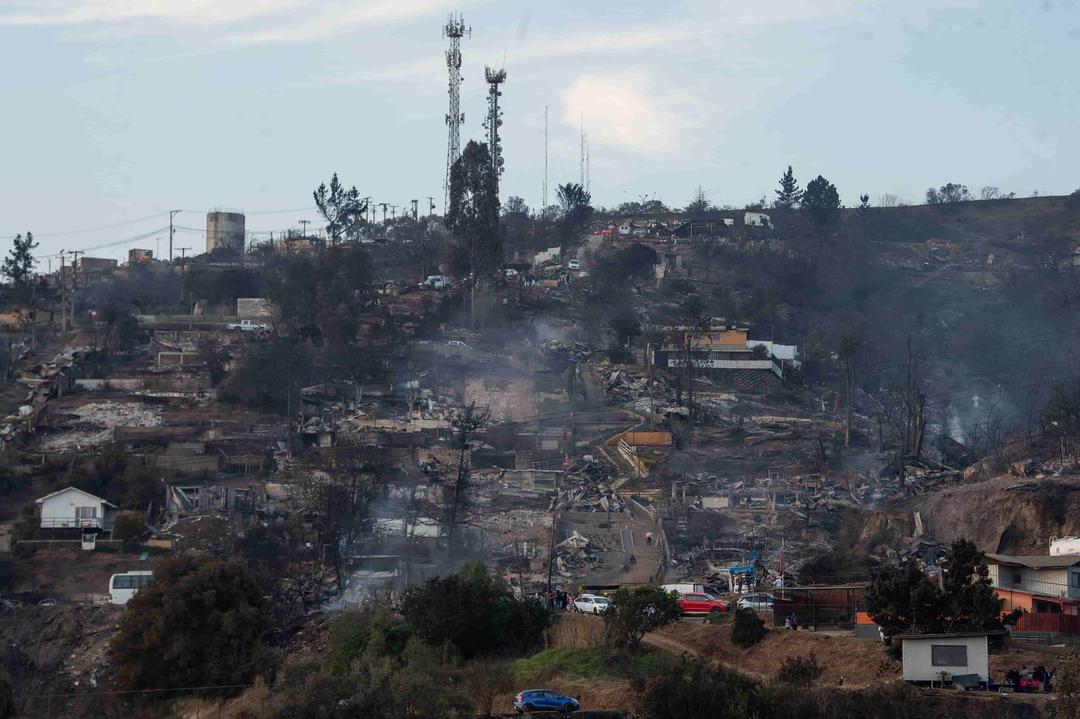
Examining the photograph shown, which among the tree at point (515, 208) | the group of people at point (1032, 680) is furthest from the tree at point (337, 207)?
the group of people at point (1032, 680)

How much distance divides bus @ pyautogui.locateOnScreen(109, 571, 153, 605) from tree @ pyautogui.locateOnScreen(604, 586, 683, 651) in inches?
471

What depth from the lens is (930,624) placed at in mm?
17891

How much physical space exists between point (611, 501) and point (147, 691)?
14.8 metres

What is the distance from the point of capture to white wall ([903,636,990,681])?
55.8ft

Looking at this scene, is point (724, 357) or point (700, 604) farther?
point (724, 357)

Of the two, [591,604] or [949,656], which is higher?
[949,656]

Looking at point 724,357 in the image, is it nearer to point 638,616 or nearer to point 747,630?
point 638,616

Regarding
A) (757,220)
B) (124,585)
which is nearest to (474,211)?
(757,220)

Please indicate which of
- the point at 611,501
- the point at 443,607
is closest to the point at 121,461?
the point at 611,501

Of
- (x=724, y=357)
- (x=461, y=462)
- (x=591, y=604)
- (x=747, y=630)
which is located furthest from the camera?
(x=724, y=357)

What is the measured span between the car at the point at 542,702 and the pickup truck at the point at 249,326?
32939mm

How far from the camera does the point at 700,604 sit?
2427cm

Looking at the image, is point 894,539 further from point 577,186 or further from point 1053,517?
point 577,186

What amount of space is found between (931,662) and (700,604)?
7416mm
